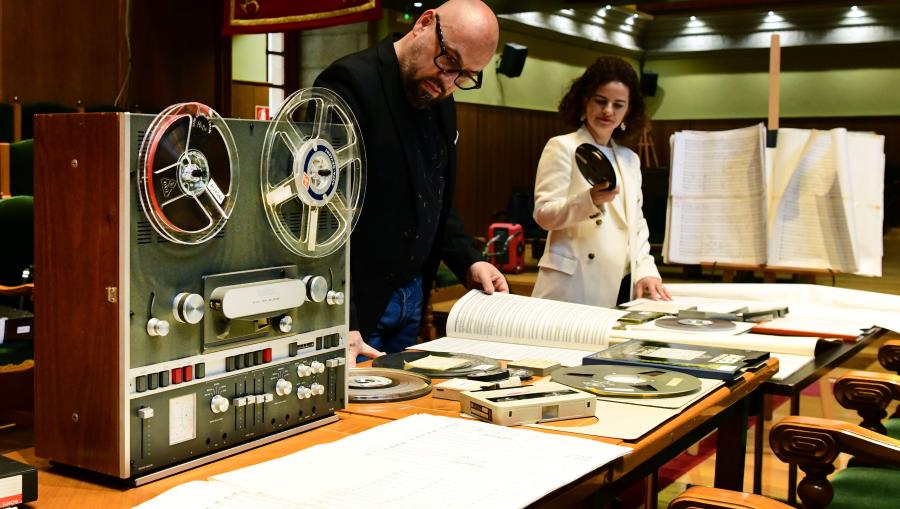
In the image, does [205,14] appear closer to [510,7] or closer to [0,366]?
[510,7]

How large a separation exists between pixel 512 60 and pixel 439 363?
11.1m

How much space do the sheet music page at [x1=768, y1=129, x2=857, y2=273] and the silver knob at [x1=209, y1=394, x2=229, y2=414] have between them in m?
3.15

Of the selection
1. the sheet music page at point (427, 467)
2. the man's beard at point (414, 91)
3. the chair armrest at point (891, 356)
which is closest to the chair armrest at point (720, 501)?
the sheet music page at point (427, 467)

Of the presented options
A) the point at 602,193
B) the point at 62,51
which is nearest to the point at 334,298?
the point at 602,193

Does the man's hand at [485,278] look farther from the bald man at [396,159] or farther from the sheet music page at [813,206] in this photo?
the sheet music page at [813,206]

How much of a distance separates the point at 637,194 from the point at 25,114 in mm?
4815

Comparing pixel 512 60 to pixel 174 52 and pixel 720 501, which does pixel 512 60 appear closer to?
pixel 174 52

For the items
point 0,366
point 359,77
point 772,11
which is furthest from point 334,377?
point 772,11

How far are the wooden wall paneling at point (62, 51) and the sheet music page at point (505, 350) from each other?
5.59m

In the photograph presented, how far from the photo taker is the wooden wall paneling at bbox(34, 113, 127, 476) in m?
1.03

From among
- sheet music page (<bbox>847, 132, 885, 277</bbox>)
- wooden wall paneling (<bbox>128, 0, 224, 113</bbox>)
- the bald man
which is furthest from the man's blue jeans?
wooden wall paneling (<bbox>128, 0, 224, 113</bbox>)

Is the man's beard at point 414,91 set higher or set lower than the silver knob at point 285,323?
higher

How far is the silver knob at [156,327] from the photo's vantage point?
1051 mm

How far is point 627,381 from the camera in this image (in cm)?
157
